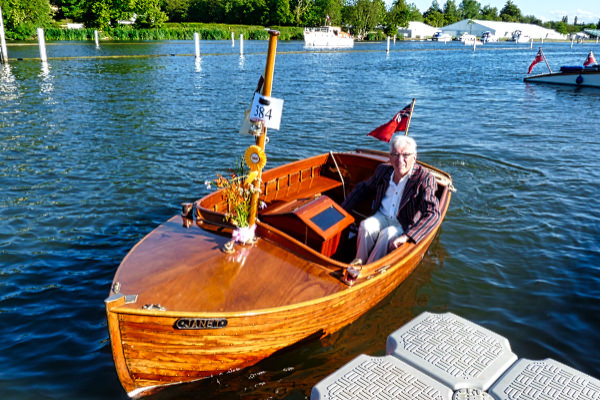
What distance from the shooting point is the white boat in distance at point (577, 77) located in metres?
27.3

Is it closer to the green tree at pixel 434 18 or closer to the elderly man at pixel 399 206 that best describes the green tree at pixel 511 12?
the green tree at pixel 434 18

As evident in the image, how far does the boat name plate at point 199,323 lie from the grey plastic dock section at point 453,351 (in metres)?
1.62

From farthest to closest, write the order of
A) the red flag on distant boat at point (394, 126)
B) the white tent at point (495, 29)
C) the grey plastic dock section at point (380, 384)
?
1. the white tent at point (495, 29)
2. the red flag on distant boat at point (394, 126)
3. the grey plastic dock section at point (380, 384)

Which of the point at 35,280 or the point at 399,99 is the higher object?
the point at 399,99

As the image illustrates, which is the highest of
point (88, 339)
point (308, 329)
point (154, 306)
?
point (154, 306)

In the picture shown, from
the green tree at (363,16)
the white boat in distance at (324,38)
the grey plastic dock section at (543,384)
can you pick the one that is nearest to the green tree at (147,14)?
the white boat in distance at (324,38)

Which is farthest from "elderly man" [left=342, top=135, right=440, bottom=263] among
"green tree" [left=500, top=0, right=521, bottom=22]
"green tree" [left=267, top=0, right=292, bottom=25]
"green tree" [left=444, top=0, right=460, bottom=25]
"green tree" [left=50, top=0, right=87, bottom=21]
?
"green tree" [left=500, top=0, right=521, bottom=22]

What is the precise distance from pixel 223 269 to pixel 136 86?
21.2 meters

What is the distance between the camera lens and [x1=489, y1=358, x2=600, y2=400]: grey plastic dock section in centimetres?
289

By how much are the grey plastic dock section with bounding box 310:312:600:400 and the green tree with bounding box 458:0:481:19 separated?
18772cm

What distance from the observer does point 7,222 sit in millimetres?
8320

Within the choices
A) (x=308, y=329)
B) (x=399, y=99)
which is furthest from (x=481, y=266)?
(x=399, y=99)

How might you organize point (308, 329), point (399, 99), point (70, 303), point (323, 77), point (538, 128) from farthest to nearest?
point (323, 77)
point (399, 99)
point (538, 128)
point (70, 303)
point (308, 329)

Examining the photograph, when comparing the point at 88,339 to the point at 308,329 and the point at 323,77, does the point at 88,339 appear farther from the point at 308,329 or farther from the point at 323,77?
the point at 323,77
